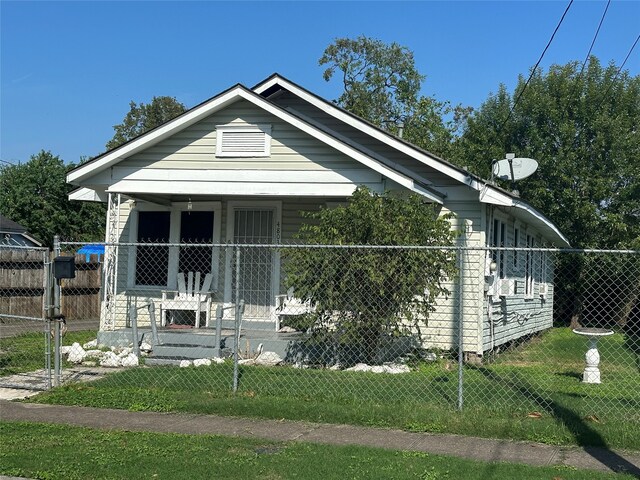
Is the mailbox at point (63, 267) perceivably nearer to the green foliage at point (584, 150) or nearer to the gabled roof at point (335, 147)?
the gabled roof at point (335, 147)

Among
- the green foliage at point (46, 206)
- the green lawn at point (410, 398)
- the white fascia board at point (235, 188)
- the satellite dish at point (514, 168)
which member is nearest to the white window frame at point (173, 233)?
the white fascia board at point (235, 188)

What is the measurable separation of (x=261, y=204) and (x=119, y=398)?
235 inches

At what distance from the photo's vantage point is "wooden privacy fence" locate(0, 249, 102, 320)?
1720 centimetres

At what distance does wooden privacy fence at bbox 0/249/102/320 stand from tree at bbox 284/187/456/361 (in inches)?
379

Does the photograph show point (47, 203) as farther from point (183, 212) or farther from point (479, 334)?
point (479, 334)

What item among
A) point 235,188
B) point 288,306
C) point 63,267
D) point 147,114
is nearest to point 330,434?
point 63,267

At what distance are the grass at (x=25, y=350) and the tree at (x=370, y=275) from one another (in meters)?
4.30

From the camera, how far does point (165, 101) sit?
168 feet

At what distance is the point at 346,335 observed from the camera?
9.46 meters

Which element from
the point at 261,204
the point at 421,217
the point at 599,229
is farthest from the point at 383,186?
the point at 599,229

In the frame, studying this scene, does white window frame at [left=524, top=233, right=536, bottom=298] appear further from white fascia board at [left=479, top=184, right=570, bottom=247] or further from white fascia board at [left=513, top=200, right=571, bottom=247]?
white fascia board at [left=479, top=184, right=570, bottom=247]

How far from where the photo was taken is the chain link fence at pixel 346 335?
8.34 m

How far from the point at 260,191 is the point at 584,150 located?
54.7 ft

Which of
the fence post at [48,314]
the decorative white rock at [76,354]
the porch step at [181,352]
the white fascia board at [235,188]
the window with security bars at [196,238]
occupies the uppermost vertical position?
the white fascia board at [235,188]
